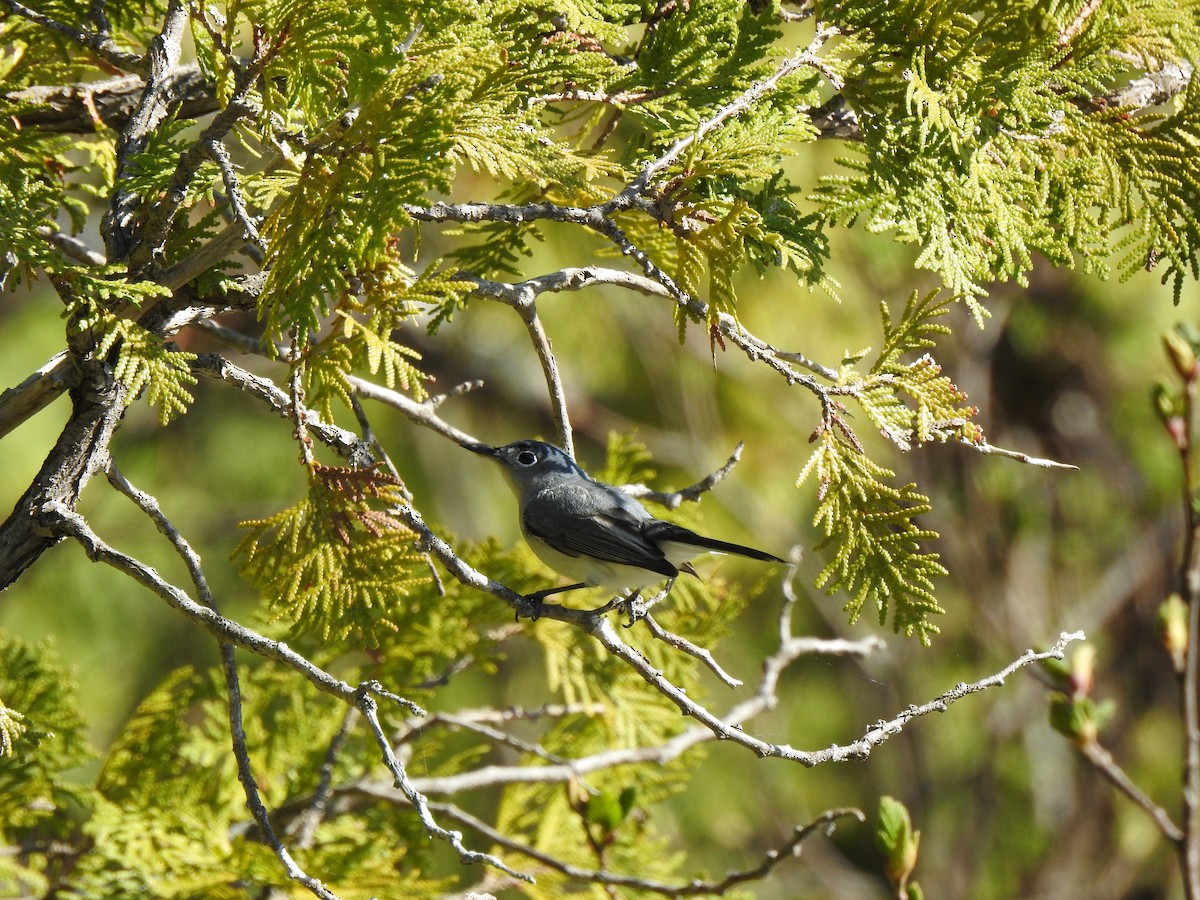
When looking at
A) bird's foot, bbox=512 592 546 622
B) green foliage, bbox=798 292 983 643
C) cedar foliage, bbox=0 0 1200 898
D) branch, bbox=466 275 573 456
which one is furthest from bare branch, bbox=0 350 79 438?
green foliage, bbox=798 292 983 643

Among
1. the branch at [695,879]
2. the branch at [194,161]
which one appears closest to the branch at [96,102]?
the branch at [194,161]

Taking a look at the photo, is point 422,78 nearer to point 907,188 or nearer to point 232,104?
point 232,104

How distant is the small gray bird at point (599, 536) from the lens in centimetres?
226

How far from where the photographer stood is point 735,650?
5344 millimetres

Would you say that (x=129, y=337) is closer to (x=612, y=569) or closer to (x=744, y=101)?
(x=744, y=101)

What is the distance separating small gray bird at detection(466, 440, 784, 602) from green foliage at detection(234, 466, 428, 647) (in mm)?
594

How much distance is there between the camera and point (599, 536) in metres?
2.36

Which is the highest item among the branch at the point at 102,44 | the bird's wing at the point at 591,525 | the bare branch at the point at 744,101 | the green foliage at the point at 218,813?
the bare branch at the point at 744,101

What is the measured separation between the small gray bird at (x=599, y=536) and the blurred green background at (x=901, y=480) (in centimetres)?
204

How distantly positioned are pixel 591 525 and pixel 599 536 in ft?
0.16

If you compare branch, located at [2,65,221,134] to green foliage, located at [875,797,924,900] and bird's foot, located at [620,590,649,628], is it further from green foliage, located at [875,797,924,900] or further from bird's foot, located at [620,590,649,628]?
green foliage, located at [875,797,924,900]

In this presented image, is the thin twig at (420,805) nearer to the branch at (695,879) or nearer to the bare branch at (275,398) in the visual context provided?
the bare branch at (275,398)

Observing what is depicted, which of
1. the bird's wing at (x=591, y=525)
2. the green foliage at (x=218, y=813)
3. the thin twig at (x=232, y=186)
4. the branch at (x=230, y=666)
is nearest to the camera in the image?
the thin twig at (x=232, y=186)

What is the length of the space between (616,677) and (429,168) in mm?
1603
